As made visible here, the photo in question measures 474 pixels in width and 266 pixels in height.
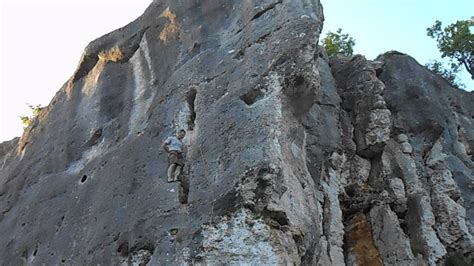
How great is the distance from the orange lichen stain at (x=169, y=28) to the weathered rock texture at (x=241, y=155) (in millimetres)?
32

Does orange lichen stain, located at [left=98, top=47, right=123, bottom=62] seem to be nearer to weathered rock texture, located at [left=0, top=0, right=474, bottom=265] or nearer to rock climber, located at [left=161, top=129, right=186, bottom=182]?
weathered rock texture, located at [left=0, top=0, right=474, bottom=265]

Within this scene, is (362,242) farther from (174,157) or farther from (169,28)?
(169,28)

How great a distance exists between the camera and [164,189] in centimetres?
983

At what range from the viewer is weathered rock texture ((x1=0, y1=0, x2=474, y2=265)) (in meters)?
8.93

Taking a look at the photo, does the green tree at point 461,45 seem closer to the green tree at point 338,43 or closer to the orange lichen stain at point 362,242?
the green tree at point 338,43

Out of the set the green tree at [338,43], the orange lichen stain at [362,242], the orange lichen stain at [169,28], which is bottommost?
the orange lichen stain at [362,242]

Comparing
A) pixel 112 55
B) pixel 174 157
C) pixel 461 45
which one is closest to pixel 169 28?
pixel 112 55

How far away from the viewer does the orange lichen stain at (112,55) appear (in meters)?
13.9

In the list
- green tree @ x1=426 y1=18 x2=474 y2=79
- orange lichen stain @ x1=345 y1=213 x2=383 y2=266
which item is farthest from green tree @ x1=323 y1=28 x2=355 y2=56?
orange lichen stain @ x1=345 y1=213 x2=383 y2=266

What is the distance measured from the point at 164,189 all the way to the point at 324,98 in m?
4.84

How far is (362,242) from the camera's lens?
38.9 feet

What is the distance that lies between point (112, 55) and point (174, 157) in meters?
4.71

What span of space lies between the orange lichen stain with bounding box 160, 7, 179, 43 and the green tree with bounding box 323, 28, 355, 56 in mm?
7774

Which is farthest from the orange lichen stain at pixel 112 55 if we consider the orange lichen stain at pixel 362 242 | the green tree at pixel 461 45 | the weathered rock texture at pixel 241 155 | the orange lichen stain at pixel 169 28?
the green tree at pixel 461 45
